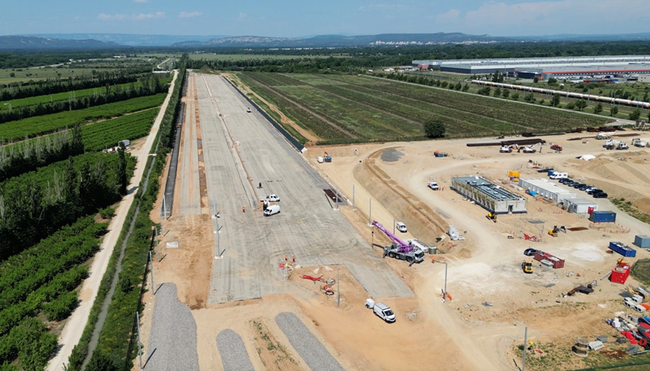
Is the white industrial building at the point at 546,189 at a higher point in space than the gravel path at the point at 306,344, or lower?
higher

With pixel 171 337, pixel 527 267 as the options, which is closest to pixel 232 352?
pixel 171 337

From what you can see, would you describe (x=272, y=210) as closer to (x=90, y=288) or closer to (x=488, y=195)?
(x=90, y=288)

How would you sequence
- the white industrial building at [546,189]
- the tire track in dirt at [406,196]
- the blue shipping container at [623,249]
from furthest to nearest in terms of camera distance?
the white industrial building at [546,189]
the tire track in dirt at [406,196]
the blue shipping container at [623,249]

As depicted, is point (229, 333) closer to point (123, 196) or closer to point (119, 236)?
point (119, 236)

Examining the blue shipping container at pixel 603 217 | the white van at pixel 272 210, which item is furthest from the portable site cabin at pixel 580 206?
the white van at pixel 272 210

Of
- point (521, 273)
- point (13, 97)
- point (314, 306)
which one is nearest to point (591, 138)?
point (521, 273)

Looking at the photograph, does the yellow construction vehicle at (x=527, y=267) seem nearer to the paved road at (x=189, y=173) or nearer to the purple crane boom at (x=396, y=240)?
the purple crane boom at (x=396, y=240)

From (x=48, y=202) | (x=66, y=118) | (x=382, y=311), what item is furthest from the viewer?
(x=66, y=118)
